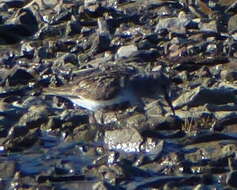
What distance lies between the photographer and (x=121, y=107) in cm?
1300

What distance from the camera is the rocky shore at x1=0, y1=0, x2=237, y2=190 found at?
37.1ft

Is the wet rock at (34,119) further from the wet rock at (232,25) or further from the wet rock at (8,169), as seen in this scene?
the wet rock at (232,25)

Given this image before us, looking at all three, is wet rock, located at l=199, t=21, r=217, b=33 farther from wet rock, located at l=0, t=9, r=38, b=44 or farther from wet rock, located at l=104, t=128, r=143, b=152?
wet rock, located at l=104, t=128, r=143, b=152

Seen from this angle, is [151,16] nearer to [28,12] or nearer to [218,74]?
[28,12]

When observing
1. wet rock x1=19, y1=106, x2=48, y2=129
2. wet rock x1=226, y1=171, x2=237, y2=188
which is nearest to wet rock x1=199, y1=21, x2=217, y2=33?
wet rock x1=19, y1=106, x2=48, y2=129

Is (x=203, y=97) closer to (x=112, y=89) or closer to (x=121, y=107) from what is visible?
(x=121, y=107)

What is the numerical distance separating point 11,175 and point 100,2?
7363 millimetres

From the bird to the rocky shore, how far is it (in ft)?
0.34

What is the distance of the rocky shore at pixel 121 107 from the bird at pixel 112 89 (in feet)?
0.34

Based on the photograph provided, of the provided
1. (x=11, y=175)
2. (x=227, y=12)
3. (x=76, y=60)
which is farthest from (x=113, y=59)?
(x=11, y=175)

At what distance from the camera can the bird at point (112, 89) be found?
1269cm

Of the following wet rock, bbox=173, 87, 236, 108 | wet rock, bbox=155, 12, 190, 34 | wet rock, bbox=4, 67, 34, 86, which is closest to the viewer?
wet rock, bbox=173, 87, 236, 108

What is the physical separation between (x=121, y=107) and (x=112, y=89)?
1.26ft

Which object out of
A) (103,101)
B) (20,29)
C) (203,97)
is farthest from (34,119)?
(20,29)
